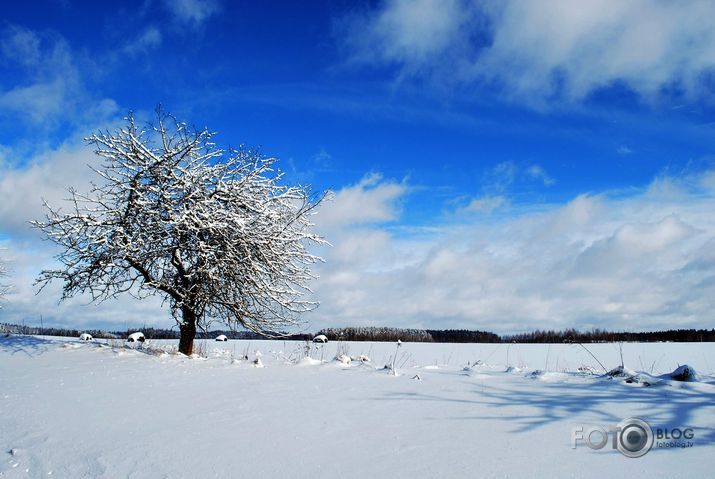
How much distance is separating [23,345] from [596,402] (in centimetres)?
1212

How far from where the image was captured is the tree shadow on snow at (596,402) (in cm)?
475

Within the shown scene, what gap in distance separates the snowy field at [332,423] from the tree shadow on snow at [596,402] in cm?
2

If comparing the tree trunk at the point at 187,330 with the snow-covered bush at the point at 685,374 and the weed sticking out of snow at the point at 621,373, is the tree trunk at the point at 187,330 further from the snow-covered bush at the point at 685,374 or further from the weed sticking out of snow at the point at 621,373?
the snow-covered bush at the point at 685,374

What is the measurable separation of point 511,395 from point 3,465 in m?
5.71

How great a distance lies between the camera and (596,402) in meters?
5.58

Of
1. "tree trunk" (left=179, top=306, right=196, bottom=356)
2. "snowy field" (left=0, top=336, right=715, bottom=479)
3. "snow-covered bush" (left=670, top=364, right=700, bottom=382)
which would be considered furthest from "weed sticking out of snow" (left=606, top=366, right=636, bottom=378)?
"tree trunk" (left=179, top=306, right=196, bottom=356)

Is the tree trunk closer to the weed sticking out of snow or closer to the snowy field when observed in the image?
the snowy field

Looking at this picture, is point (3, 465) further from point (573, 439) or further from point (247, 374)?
point (573, 439)

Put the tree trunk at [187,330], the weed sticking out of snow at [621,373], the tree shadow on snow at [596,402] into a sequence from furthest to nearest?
the tree trunk at [187,330], the weed sticking out of snow at [621,373], the tree shadow on snow at [596,402]

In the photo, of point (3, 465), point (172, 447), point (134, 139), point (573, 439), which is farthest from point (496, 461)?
point (134, 139)

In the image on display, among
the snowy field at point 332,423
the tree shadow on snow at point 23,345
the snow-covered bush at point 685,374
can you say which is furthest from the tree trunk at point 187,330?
the snow-covered bush at point 685,374

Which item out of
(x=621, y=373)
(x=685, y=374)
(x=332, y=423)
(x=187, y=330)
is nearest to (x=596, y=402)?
(x=621, y=373)

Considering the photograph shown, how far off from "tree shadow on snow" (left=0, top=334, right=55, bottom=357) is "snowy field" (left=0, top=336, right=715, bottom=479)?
258cm

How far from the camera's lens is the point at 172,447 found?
446 centimetres
